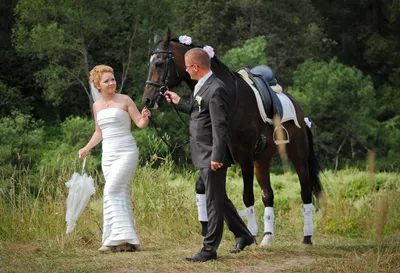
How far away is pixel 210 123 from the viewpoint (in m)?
8.52

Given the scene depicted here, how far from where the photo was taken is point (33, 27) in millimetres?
43312

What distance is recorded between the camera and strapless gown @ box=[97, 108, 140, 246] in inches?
385

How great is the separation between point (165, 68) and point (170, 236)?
2.71m

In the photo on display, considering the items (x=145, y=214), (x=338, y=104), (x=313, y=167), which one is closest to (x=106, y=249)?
(x=145, y=214)

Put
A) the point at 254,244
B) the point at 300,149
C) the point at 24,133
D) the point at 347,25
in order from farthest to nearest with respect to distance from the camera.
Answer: the point at 347,25 < the point at 24,133 < the point at 300,149 < the point at 254,244

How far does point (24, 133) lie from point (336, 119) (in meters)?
16.3

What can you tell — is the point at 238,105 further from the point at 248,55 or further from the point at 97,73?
the point at 248,55

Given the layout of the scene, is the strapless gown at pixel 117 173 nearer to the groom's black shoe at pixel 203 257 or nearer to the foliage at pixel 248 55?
the groom's black shoe at pixel 203 257

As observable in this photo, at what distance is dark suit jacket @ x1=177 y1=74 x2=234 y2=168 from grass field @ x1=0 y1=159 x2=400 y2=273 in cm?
75

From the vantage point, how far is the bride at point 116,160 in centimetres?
980

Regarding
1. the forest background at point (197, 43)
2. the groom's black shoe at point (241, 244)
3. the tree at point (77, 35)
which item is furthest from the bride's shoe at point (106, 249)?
the tree at point (77, 35)

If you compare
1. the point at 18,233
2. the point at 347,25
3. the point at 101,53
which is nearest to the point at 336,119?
the point at 347,25

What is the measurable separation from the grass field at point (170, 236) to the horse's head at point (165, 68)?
1.69m

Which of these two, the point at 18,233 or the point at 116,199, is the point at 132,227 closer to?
the point at 116,199
